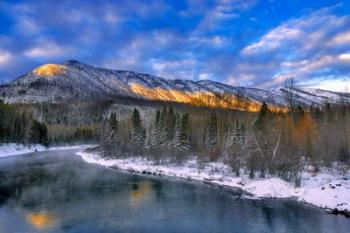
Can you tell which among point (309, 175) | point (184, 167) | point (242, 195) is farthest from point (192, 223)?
point (184, 167)

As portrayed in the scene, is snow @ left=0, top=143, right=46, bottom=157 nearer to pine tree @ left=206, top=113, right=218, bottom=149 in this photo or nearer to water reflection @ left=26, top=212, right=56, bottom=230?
pine tree @ left=206, top=113, right=218, bottom=149

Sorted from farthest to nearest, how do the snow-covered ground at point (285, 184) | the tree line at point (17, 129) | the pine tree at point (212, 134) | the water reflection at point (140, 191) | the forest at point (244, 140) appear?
the tree line at point (17, 129) → the pine tree at point (212, 134) → the forest at point (244, 140) → the water reflection at point (140, 191) → the snow-covered ground at point (285, 184)

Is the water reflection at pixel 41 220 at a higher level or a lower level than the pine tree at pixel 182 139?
lower

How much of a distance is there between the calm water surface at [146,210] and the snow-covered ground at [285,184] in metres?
1.96

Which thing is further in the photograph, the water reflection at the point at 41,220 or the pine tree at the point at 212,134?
the pine tree at the point at 212,134

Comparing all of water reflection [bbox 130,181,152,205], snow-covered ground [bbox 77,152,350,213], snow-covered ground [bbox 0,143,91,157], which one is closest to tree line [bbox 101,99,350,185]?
snow-covered ground [bbox 77,152,350,213]

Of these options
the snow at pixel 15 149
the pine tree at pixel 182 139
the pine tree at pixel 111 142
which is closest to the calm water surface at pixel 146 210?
the pine tree at pixel 182 139

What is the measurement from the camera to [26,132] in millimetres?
110625

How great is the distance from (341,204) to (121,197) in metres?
18.4

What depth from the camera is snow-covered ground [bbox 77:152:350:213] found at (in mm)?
28545

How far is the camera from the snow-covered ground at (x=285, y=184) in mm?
28545

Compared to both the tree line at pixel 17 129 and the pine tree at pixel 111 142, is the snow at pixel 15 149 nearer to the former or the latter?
the tree line at pixel 17 129

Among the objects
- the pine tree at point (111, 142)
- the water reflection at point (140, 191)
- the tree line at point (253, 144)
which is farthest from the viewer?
the pine tree at point (111, 142)

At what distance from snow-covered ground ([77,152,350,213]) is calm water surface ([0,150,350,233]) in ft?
6.45
